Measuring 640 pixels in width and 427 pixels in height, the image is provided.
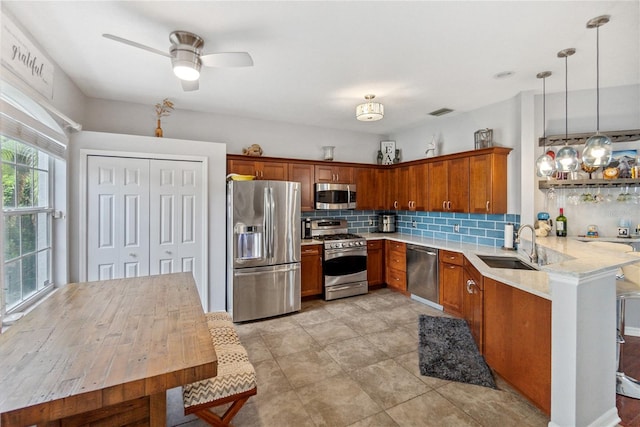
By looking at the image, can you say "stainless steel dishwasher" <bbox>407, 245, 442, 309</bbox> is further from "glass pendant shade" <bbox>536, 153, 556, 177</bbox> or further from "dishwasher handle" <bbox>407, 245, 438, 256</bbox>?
"glass pendant shade" <bbox>536, 153, 556, 177</bbox>

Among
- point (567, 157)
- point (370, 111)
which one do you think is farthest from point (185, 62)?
point (567, 157)

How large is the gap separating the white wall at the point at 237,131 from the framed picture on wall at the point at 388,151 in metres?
0.19

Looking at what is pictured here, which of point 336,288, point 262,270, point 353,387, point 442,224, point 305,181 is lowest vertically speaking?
point 353,387

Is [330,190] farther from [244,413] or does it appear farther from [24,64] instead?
[24,64]

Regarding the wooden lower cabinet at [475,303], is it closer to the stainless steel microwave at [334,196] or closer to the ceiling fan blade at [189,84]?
the stainless steel microwave at [334,196]

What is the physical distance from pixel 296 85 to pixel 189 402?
292 centimetres

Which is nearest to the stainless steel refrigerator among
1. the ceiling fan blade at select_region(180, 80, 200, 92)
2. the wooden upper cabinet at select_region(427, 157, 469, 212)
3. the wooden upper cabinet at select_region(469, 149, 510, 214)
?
the ceiling fan blade at select_region(180, 80, 200, 92)

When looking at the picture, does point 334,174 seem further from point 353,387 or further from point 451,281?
point 353,387

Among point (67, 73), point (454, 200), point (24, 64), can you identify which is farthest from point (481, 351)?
point (67, 73)

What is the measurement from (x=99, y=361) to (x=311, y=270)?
3173 mm

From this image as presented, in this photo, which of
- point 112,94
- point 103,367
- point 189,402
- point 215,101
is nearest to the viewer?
point 103,367

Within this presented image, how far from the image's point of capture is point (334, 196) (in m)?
4.62

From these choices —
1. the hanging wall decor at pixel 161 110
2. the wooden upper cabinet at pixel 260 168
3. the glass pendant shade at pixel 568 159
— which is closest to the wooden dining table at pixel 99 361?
the hanging wall decor at pixel 161 110

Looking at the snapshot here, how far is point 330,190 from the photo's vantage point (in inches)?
180
